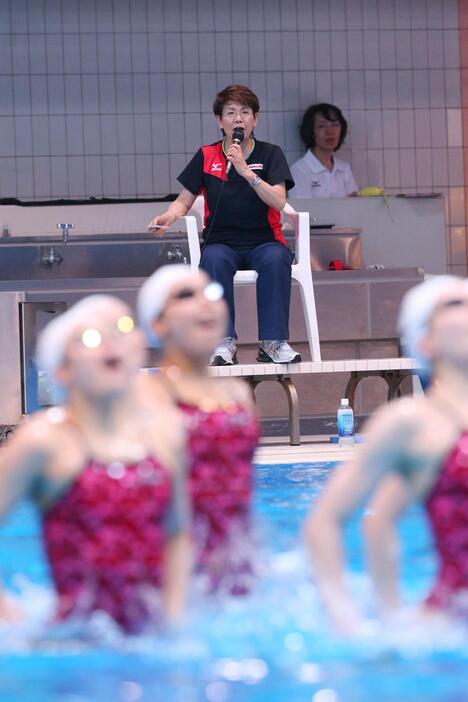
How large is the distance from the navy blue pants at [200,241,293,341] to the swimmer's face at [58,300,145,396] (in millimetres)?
4179

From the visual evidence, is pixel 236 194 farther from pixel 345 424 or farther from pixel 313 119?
pixel 313 119

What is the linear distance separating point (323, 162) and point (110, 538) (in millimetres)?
8529

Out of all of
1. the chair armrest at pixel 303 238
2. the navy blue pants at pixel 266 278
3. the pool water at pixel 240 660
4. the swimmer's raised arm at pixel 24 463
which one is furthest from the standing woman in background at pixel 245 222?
the swimmer's raised arm at pixel 24 463

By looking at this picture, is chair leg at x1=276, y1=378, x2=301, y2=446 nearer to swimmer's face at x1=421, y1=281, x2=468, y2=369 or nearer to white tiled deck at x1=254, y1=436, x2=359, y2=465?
white tiled deck at x1=254, y1=436, x2=359, y2=465

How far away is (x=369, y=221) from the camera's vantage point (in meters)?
9.74

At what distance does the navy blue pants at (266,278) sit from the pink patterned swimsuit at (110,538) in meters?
4.25

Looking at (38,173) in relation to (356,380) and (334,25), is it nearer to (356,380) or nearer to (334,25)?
(334,25)

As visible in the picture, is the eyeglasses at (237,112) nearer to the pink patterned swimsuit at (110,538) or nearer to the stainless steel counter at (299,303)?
the stainless steel counter at (299,303)

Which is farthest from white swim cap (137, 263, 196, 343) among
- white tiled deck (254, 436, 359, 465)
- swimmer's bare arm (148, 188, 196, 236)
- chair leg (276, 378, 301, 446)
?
chair leg (276, 378, 301, 446)

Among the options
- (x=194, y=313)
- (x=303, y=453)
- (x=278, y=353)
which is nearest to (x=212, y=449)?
(x=194, y=313)

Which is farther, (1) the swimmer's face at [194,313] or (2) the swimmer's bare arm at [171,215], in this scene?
(2) the swimmer's bare arm at [171,215]

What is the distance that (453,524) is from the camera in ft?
8.09

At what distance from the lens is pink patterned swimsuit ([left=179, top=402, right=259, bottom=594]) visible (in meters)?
3.02

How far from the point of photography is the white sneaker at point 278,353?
6621 mm
